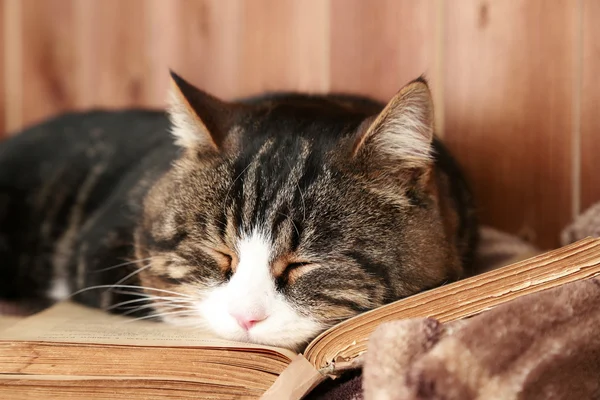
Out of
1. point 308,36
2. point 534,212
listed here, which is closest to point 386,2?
point 308,36

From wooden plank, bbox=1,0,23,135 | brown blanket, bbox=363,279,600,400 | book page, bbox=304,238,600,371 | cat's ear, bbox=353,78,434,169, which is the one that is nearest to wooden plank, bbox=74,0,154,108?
wooden plank, bbox=1,0,23,135

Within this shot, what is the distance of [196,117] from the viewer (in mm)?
1000

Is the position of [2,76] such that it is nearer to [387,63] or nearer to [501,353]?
[387,63]

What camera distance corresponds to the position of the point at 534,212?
1.42 metres

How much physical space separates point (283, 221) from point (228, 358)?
201mm

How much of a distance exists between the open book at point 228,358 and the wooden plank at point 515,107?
616 mm

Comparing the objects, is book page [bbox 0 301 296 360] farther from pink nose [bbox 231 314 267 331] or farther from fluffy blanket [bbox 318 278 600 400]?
fluffy blanket [bbox 318 278 600 400]

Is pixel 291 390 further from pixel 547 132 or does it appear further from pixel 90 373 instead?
pixel 547 132

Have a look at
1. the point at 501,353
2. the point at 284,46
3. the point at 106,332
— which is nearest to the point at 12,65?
the point at 284,46

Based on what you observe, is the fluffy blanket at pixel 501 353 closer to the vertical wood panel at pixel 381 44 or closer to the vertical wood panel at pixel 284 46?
the vertical wood panel at pixel 381 44

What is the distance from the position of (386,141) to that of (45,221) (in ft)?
2.73

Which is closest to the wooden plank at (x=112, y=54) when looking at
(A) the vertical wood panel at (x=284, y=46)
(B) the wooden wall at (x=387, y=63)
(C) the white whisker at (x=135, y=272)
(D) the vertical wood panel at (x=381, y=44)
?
(B) the wooden wall at (x=387, y=63)

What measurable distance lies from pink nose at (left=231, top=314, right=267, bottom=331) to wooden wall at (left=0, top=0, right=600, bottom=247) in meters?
0.75

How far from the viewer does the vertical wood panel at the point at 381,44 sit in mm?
1469
